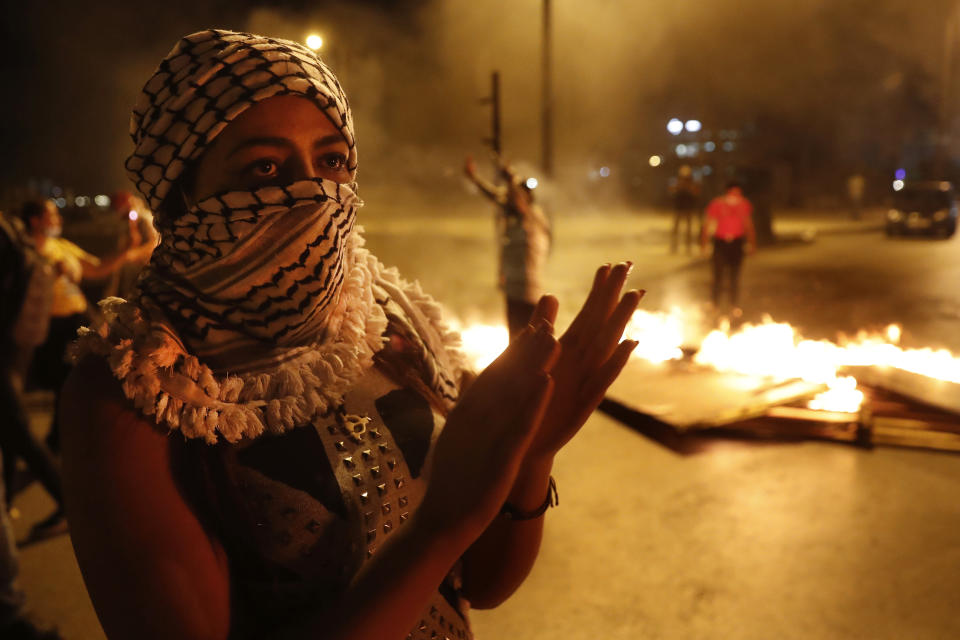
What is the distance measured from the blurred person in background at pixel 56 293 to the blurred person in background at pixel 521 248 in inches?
122

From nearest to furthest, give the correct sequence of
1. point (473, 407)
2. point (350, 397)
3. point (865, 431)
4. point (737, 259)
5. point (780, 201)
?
point (473, 407), point (350, 397), point (865, 431), point (737, 259), point (780, 201)

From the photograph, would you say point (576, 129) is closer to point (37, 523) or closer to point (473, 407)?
point (37, 523)

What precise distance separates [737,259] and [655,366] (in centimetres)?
391

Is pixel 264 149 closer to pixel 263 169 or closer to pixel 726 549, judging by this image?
pixel 263 169

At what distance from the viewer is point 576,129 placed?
25859 mm

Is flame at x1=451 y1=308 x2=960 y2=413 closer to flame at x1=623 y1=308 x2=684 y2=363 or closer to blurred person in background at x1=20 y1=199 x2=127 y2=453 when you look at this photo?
flame at x1=623 y1=308 x2=684 y2=363

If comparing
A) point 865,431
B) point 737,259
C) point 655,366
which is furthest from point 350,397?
point 737,259

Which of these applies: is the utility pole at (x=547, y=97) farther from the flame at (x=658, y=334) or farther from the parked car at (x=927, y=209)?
the parked car at (x=927, y=209)

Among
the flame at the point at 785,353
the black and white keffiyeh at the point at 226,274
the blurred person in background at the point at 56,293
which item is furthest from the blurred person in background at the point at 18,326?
the black and white keffiyeh at the point at 226,274

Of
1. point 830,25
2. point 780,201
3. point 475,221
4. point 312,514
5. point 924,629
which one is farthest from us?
point 780,201

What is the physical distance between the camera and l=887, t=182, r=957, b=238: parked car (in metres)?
19.1

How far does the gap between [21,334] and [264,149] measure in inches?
136

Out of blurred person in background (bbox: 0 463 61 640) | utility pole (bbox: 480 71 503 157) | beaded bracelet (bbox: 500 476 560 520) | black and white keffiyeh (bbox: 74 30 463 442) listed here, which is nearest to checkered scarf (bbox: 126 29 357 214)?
black and white keffiyeh (bbox: 74 30 463 442)

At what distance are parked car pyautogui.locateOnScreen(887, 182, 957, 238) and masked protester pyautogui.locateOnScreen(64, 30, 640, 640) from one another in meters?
22.1
